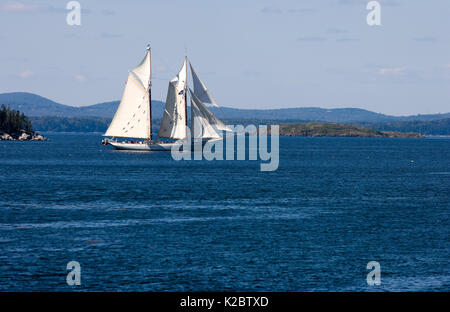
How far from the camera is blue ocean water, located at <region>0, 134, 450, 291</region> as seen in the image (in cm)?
3444

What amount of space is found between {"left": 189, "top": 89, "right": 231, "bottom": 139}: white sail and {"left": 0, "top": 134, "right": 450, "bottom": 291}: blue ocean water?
55669mm

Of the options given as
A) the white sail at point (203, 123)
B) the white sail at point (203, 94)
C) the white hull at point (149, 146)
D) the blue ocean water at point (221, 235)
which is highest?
the white sail at point (203, 94)

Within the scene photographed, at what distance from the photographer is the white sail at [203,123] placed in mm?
142125

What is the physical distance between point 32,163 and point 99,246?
86879 mm

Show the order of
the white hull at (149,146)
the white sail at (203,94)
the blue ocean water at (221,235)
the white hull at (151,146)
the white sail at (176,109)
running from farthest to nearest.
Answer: the white hull at (149,146), the white hull at (151,146), the white sail at (176,109), the white sail at (203,94), the blue ocean water at (221,235)

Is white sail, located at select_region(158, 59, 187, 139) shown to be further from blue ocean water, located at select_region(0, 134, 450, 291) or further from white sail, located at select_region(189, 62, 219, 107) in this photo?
blue ocean water, located at select_region(0, 134, 450, 291)

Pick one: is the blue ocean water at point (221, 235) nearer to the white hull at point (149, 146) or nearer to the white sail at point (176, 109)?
the white sail at point (176, 109)

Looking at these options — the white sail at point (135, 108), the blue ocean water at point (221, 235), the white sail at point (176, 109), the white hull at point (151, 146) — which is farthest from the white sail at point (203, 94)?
the blue ocean water at point (221, 235)

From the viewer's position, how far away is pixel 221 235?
1813 inches

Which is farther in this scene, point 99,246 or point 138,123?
point 138,123

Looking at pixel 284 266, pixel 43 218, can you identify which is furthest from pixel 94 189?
pixel 284 266

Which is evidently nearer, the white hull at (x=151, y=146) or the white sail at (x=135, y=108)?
the white sail at (x=135, y=108)

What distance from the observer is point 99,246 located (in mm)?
41688
